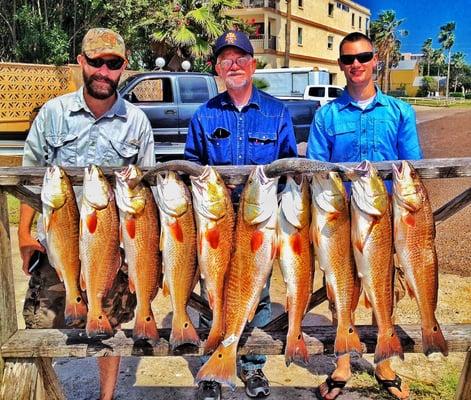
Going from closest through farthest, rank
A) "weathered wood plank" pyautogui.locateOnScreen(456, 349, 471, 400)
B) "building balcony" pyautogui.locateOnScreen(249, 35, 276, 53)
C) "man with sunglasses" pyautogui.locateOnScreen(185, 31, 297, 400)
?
"weathered wood plank" pyautogui.locateOnScreen(456, 349, 471, 400), "man with sunglasses" pyautogui.locateOnScreen(185, 31, 297, 400), "building balcony" pyautogui.locateOnScreen(249, 35, 276, 53)

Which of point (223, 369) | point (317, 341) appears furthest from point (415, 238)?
point (223, 369)

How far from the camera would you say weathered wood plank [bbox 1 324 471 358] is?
2.83m

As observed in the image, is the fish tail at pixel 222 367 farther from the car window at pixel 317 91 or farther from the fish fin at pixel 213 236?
the car window at pixel 317 91

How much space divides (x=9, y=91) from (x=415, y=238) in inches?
457

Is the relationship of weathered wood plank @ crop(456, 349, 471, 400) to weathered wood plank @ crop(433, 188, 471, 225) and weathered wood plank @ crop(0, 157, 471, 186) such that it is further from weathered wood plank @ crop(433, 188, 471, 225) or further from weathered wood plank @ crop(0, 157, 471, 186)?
weathered wood plank @ crop(0, 157, 471, 186)

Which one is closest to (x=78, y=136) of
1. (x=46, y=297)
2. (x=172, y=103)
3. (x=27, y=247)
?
(x=27, y=247)

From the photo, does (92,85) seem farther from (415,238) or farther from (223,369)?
(415,238)

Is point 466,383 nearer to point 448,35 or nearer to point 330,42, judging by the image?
point 330,42

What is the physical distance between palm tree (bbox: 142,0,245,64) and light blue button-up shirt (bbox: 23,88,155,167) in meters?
20.1

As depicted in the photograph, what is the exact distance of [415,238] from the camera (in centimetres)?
260

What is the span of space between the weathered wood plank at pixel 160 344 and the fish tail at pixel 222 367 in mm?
191

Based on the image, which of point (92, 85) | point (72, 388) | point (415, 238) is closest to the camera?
point (415, 238)

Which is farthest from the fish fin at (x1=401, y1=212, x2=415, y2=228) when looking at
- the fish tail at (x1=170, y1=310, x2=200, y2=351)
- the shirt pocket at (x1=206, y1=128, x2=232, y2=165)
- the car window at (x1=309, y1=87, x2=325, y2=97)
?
the car window at (x1=309, y1=87, x2=325, y2=97)

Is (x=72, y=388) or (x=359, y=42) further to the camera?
(x=72, y=388)
